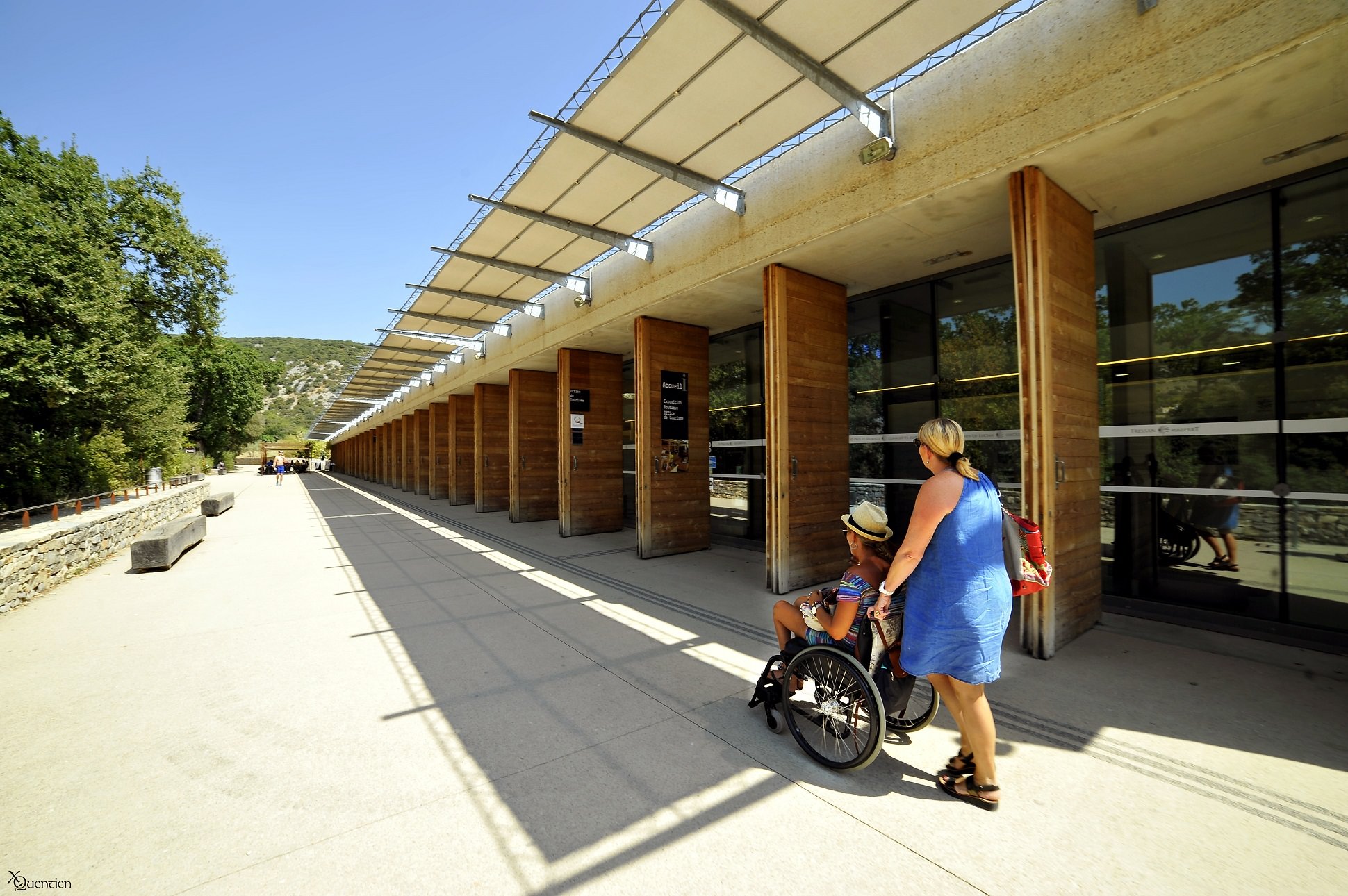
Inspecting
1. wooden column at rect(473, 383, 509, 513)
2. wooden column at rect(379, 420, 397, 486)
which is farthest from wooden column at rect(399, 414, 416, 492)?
wooden column at rect(473, 383, 509, 513)

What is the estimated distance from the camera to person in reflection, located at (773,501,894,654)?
280 centimetres

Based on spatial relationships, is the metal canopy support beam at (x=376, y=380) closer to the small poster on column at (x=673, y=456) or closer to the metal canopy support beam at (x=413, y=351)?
the metal canopy support beam at (x=413, y=351)

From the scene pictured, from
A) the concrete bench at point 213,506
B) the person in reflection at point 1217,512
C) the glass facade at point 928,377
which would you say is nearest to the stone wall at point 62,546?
the concrete bench at point 213,506

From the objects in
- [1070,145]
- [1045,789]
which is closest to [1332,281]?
[1070,145]

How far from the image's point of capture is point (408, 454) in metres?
26.6

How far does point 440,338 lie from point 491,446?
3979 mm

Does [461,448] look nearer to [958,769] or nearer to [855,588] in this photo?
[855,588]

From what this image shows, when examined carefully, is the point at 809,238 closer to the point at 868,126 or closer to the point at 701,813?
the point at 868,126

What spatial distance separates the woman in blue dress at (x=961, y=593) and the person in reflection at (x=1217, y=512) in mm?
4267

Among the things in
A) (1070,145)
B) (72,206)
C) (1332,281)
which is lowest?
(1332,281)

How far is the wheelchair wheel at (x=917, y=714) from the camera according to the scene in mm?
3076

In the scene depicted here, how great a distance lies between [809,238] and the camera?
590 centimetres

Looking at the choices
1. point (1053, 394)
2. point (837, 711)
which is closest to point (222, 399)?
point (837, 711)

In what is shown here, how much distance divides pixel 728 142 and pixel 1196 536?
6137mm
